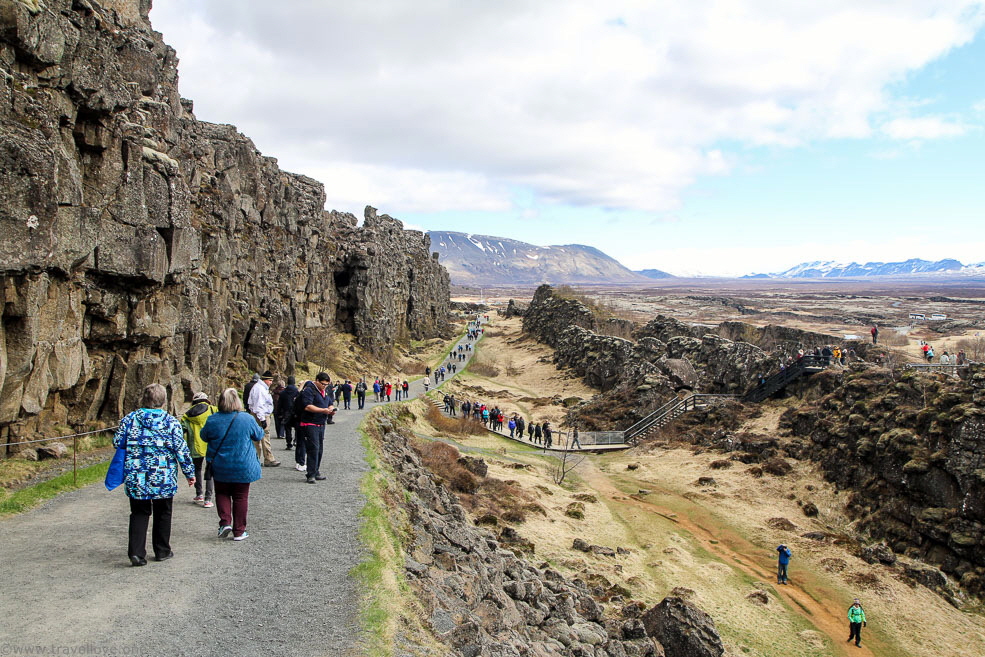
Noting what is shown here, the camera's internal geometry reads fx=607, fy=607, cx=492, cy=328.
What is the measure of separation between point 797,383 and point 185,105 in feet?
129

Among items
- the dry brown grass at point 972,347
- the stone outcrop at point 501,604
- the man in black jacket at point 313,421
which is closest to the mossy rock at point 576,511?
the stone outcrop at point 501,604

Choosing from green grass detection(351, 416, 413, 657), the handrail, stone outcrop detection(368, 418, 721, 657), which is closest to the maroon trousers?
green grass detection(351, 416, 413, 657)

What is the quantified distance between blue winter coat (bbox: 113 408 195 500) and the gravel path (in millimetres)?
1261

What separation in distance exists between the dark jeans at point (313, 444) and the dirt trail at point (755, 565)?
15640 millimetres

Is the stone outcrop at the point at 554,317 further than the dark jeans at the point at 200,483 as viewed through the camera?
Yes

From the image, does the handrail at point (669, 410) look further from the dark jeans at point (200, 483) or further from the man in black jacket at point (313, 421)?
the dark jeans at point (200, 483)

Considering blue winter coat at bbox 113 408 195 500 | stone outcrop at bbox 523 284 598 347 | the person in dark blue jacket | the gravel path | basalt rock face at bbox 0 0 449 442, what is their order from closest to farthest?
the gravel path < blue winter coat at bbox 113 408 195 500 < basalt rock face at bbox 0 0 449 442 < the person in dark blue jacket < stone outcrop at bbox 523 284 598 347

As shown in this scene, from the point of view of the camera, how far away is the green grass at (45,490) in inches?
424

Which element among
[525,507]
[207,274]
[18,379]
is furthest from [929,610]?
[207,274]

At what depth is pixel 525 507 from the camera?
2461 centimetres

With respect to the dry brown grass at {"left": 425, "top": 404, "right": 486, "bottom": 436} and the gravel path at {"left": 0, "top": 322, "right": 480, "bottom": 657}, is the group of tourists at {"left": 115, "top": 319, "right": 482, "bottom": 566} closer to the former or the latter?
the gravel path at {"left": 0, "top": 322, "right": 480, "bottom": 657}

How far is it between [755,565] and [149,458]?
884 inches

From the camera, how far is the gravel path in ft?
22.0

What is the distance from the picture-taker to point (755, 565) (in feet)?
76.5
